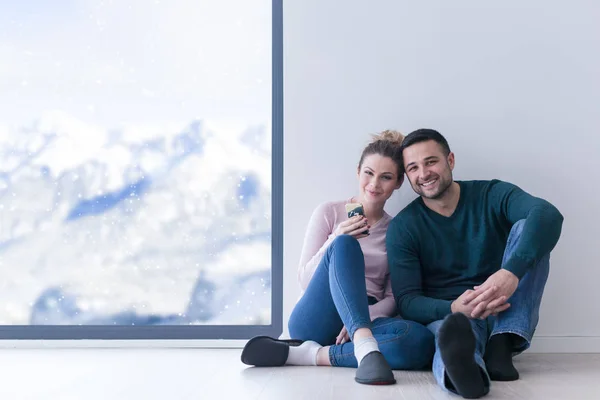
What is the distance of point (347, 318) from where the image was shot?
1.74 metres

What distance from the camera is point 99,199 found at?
299 centimetres

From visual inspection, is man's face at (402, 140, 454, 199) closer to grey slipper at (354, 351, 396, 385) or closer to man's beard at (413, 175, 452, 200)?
man's beard at (413, 175, 452, 200)

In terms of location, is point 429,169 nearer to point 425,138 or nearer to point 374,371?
point 425,138

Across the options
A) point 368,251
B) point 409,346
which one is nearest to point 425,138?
point 368,251

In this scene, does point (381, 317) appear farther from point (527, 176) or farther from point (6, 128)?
point (6, 128)

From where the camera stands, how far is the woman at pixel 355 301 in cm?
174

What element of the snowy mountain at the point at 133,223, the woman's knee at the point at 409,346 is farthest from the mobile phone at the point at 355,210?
the snowy mountain at the point at 133,223

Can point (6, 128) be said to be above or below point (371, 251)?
above

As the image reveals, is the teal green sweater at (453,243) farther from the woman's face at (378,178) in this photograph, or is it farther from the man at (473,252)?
the woman's face at (378,178)

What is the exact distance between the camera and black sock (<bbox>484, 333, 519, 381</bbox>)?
1.71 meters

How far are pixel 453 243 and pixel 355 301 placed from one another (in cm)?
51

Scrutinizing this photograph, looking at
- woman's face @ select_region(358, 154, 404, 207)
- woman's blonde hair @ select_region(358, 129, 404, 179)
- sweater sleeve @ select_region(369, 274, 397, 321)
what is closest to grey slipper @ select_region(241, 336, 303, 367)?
sweater sleeve @ select_region(369, 274, 397, 321)

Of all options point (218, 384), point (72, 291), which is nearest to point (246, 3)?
point (72, 291)

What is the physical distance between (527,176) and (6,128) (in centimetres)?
245
